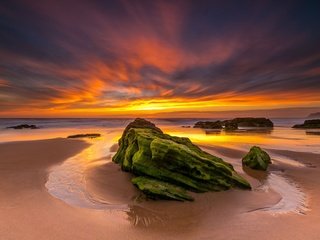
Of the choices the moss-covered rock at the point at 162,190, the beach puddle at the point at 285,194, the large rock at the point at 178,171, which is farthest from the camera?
the large rock at the point at 178,171

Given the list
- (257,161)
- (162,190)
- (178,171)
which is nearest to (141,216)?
(162,190)

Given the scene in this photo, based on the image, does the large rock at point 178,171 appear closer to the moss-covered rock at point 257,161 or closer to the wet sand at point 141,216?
the wet sand at point 141,216

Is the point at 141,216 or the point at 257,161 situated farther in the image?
the point at 257,161

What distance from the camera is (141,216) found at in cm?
733

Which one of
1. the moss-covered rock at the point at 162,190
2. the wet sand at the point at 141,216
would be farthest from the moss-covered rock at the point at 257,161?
the moss-covered rock at the point at 162,190

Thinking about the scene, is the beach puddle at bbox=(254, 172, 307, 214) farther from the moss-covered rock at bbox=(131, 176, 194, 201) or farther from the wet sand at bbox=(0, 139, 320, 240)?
the moss-covered rock at bbox=(131, 176, 194, 201)

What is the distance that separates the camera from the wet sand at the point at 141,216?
6246mm

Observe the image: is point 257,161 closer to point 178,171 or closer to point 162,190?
point 178,171

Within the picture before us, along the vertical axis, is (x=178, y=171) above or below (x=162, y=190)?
above

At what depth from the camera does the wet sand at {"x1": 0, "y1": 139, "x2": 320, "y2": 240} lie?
625cm

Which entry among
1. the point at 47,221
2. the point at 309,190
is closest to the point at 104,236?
the point at 47,221

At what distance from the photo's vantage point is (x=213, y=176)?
9734 mm

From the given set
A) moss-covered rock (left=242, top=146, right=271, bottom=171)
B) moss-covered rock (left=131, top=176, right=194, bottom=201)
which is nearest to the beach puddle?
moss-covered rock (left=242, top=146, right=271, bottom=171)

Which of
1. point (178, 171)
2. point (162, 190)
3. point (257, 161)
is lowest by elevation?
point (162, 190)
